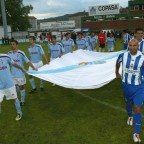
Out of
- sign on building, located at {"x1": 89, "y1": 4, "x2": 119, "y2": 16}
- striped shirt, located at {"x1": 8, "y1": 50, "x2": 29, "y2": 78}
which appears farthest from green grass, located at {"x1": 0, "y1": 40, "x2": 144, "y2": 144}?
sign on building, located at {"x1": 89, "y1": 4, "x2": 119, "y2": 16}

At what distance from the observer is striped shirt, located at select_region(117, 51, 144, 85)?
227 inches

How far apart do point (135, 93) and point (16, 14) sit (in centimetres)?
7702

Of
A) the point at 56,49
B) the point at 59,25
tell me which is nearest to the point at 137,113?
the point at 56,49

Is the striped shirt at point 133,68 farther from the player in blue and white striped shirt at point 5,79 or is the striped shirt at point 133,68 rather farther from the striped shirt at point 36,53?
the striped shirt at point 36,53

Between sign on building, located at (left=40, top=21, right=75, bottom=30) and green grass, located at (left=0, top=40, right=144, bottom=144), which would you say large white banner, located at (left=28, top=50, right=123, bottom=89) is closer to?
green grass, located at (left=0, top=40, right=144, bottom=144)

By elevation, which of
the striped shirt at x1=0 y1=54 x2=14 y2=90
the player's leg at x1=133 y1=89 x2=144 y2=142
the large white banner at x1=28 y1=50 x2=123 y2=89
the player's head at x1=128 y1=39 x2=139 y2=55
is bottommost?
the player's leg at x1=133 y1=89 x2=144 y2=142

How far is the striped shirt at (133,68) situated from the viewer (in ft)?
18.9

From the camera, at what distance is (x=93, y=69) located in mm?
9070

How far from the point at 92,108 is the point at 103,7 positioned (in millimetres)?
53489

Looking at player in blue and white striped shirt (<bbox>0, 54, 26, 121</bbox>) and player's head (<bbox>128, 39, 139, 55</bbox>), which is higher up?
player's head (<bbox>128, 39, 139, 55</bbox>)

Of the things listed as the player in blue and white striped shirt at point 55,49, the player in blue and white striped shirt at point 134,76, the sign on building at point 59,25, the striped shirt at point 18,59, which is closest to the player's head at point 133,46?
the player in blue and white striped shirt at point 134,76

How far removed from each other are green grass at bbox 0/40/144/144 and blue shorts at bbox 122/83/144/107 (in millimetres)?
813

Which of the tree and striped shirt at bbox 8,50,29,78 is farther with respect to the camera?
the tree

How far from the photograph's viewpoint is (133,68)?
5812mm
